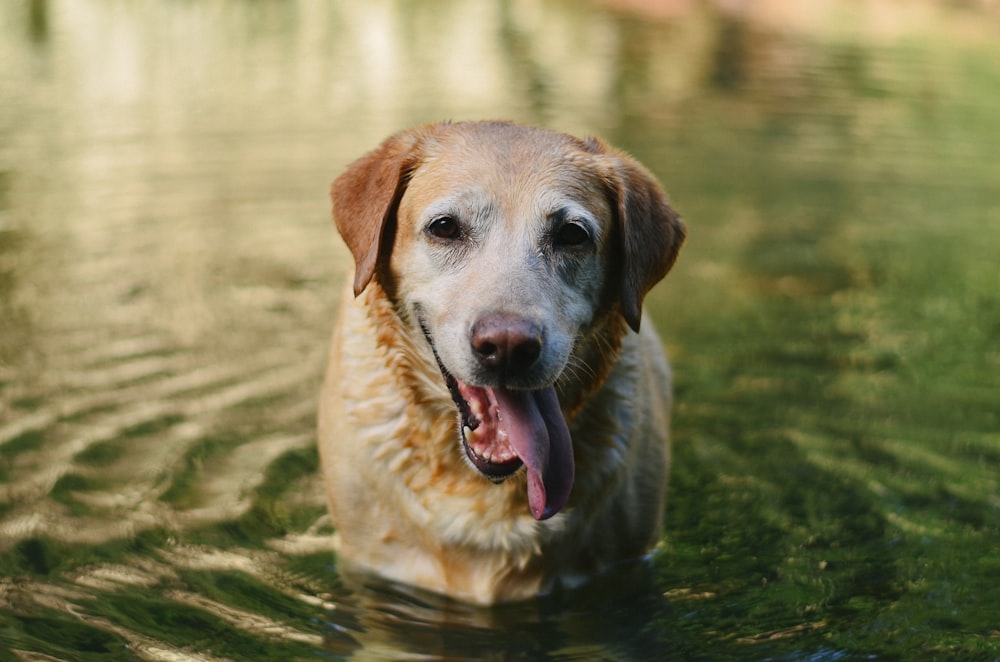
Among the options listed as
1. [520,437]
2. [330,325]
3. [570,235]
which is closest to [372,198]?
[570,235]

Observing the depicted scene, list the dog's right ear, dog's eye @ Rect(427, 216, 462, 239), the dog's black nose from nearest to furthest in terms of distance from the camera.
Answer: the dog's black nose < dog's eye @ Rect(427, 216, 462, 239) < the dog's right ear

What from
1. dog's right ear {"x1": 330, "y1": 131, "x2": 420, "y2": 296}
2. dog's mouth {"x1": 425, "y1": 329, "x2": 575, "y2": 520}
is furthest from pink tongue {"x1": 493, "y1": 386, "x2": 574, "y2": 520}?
dog's right ear {"x1": 330, "y1": 131, "x2": 420, "y2": 296}

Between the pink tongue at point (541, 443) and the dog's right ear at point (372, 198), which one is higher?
the dog's right ear at point (372, 198)

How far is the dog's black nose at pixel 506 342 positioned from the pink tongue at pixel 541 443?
1.06ft

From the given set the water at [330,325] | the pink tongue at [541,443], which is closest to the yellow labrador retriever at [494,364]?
the pink tongue at [541,443]

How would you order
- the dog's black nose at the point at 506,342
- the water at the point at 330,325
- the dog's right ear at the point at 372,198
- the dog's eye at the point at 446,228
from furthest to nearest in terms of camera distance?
the water at the point at 330,325 < the dog's right ear at the point at 372,198 < the dog's eye at the point at 446,228 < the dog's black nose at the point at 506,342

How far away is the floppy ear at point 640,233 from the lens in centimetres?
496

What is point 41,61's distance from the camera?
57.0ft

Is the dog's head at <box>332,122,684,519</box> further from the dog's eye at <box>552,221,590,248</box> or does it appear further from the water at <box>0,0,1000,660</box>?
the water at <box>0,0,1000,660</box>

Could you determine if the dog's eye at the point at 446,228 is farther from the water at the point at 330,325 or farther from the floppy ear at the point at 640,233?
the water at the point at 330,325

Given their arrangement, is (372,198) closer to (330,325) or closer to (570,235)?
(570,235)

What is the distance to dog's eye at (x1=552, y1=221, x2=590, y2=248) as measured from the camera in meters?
4.82

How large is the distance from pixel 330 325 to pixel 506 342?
4674 millimetres

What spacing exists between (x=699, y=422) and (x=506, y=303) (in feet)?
11.2
